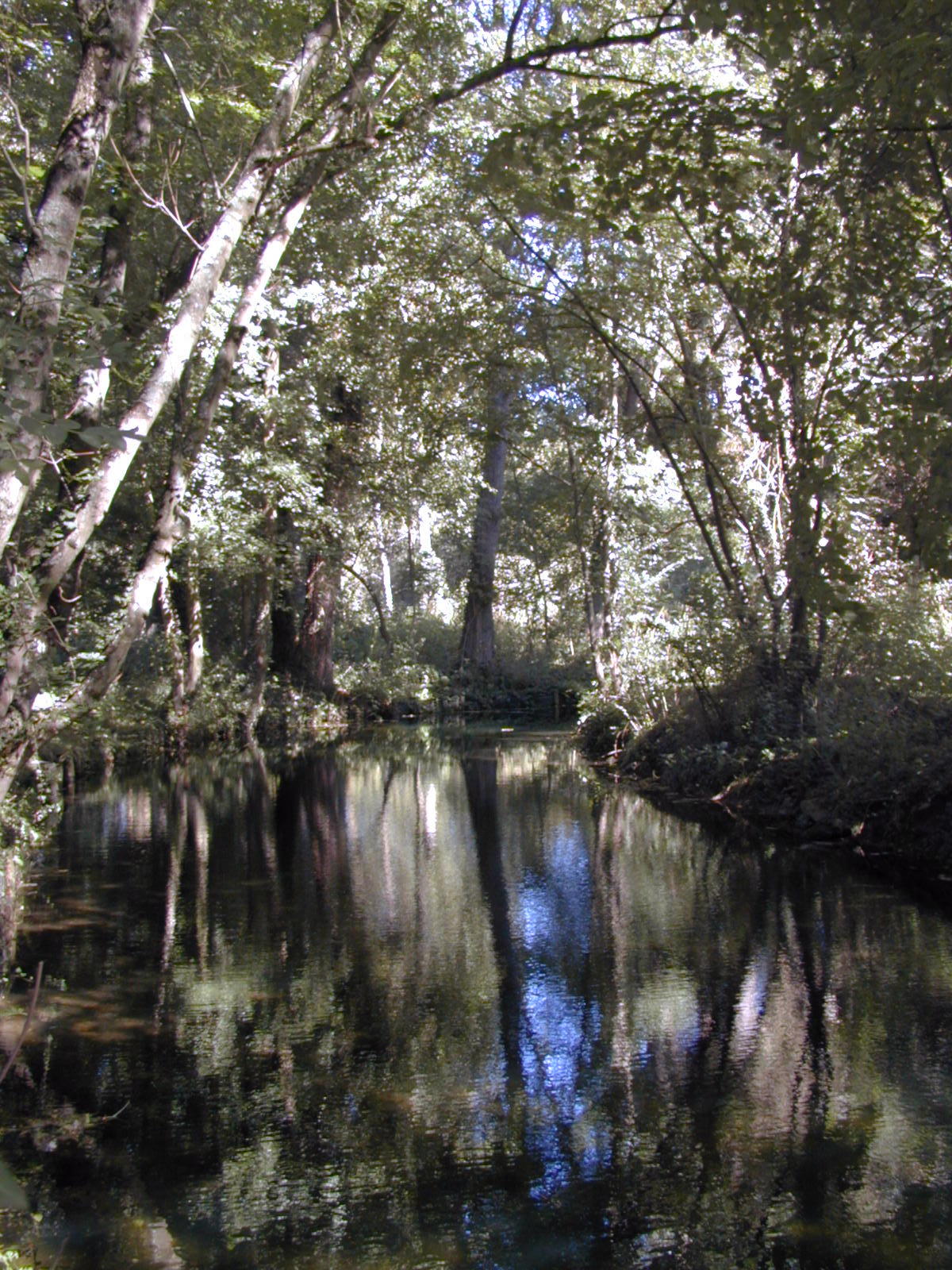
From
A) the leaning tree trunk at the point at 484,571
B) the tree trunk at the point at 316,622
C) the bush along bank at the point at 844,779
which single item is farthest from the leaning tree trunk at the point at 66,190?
the leaning tree trunk at the point at 484,571

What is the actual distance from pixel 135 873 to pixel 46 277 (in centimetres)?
659

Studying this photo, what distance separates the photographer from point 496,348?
15.7m

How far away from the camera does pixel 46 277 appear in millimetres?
4855

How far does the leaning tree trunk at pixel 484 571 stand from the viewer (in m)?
31.1

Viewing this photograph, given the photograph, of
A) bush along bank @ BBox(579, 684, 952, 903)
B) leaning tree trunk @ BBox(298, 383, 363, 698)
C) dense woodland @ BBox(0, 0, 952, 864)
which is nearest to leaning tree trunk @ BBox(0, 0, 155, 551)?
dense woodland @ BBox(0, 0, 952, 864)

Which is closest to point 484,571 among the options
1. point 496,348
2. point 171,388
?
point 496,348

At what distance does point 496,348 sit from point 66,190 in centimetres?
Result: 1091

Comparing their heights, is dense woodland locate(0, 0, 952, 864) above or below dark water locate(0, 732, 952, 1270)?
above

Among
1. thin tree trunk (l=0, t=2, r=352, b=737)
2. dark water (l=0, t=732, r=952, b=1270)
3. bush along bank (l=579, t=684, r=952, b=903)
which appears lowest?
dark water (l=0, t=732, r=952, b=1270)

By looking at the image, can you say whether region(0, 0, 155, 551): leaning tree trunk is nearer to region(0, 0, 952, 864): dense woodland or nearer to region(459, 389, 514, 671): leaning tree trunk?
region(0, 0, 952, 864): dense woodland

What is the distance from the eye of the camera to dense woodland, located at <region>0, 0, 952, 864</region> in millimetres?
6684

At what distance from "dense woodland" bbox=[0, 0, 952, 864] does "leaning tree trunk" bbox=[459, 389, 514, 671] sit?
9.16ft

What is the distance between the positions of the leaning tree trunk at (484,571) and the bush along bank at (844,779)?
51.9 feet

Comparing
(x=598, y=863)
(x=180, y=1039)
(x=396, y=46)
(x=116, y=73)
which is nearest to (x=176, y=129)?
(x=396, y=46)
